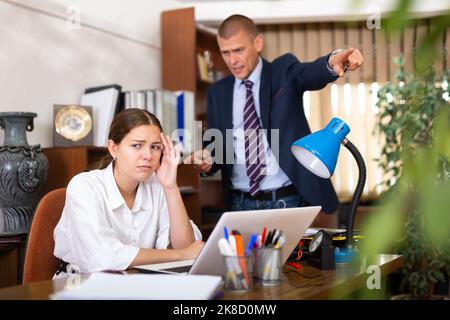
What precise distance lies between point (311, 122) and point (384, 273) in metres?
4.02

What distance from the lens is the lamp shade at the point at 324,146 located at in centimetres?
160

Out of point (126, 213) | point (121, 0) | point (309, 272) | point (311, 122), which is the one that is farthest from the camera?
point (311, 122)

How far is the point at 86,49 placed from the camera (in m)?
3.69

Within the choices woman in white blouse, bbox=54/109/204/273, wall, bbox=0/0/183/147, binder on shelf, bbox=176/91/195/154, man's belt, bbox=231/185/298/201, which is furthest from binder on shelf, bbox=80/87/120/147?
woman in white blouse, bbox=54/109/204/273

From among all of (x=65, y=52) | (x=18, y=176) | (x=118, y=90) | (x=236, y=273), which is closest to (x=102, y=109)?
(x=118, y=90)

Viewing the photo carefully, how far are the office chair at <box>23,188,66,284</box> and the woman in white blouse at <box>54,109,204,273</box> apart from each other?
1.6 inches

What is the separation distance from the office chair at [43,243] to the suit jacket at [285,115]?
3.28 ft

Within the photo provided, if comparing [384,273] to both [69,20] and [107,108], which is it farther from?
[69,20]

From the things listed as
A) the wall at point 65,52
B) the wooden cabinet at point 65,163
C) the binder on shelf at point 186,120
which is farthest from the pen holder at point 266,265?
the binder on shelf at point 186,120

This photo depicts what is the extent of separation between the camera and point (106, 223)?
5.78ft

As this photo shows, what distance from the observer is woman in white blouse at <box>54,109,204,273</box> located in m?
1.72

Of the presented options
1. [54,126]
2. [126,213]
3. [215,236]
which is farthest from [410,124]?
[54,126]

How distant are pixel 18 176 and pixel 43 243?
95 cm

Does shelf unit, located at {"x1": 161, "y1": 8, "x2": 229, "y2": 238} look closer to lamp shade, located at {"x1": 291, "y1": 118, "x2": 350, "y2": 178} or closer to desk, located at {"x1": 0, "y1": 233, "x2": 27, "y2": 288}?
desk, located at {"x1": 0, "y1": 233, "x2": 27, "y2": 288}
